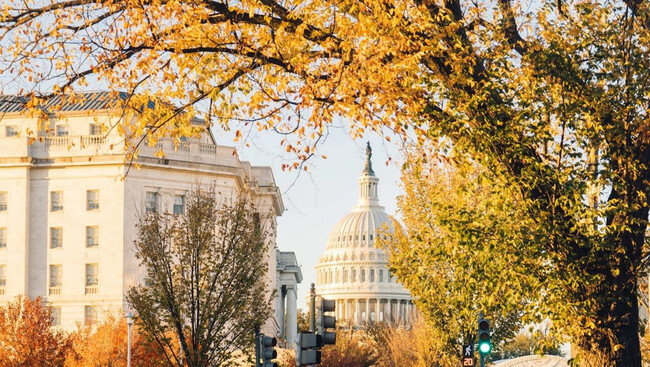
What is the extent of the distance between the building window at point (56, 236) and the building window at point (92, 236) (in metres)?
2.12

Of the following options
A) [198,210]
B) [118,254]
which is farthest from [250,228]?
[118,254]

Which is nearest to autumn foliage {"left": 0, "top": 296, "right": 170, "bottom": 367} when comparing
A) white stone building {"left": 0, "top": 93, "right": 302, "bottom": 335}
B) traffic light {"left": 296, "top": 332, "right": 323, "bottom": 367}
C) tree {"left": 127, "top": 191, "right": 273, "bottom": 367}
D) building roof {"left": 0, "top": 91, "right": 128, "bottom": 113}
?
building roof {"left": 0, "top": 91, "right": 128, "bottom": 113}

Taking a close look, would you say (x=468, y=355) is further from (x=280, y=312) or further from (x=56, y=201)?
(x=280, y=312)

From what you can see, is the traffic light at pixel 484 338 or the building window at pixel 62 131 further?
the building window at pixel 62 131

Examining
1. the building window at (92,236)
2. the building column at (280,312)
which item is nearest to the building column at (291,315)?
the building column at (280,312)

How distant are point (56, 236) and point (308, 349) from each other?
6130 centimetres

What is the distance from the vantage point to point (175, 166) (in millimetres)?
81375

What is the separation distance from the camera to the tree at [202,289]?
35.7 m

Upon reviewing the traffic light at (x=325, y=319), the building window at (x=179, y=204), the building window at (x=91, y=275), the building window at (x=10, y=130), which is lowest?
the traffic light at (x=325, y=319)

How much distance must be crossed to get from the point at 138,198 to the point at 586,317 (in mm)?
66547

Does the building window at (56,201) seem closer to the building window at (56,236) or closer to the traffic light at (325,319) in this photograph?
the building window at (56,236)

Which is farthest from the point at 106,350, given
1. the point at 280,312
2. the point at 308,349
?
the point at 280,312

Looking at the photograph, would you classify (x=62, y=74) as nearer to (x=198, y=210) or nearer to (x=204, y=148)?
(x=198, y=210)

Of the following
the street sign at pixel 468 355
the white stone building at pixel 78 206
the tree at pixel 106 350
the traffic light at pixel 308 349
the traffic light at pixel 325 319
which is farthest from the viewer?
the white stone building at pixel 78 206
